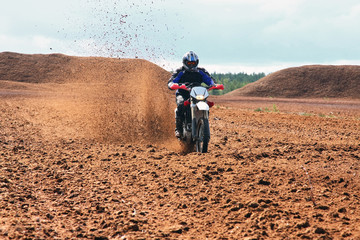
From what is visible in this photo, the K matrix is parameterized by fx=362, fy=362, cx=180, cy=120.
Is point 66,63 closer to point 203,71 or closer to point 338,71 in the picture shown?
point 338,71

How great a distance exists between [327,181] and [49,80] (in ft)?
159

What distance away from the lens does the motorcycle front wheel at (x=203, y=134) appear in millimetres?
7488

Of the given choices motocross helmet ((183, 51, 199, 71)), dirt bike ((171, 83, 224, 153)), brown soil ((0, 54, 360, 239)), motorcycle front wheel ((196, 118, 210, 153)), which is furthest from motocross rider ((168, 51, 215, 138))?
brown soil ((0, 54, 360, 239))

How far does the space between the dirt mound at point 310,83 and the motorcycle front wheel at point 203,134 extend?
5158 centimetres

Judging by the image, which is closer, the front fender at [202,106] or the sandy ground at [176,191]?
the sandy ground at [176,191]

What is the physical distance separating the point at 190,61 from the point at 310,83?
185 feet

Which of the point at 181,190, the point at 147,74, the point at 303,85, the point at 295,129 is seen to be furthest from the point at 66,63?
the point at 181,190

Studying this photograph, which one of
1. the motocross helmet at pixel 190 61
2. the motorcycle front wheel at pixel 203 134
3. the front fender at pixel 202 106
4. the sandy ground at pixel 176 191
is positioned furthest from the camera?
the motocross helmet at pixel 190 61

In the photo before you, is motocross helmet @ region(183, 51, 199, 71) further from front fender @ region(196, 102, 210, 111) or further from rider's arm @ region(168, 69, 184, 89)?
front fender @ region(196, 102, 210, 111)

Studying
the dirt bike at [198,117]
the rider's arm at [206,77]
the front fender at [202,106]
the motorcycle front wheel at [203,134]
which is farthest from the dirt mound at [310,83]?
the front fender at [202,106]

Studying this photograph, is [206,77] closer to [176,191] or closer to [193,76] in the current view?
[193,76]

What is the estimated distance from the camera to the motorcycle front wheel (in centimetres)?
749

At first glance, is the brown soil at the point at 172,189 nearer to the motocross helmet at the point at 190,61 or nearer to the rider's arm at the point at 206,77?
the rider's arm at the point at 206,77

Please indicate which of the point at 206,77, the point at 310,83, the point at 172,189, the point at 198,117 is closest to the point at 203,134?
the point at 198,117
